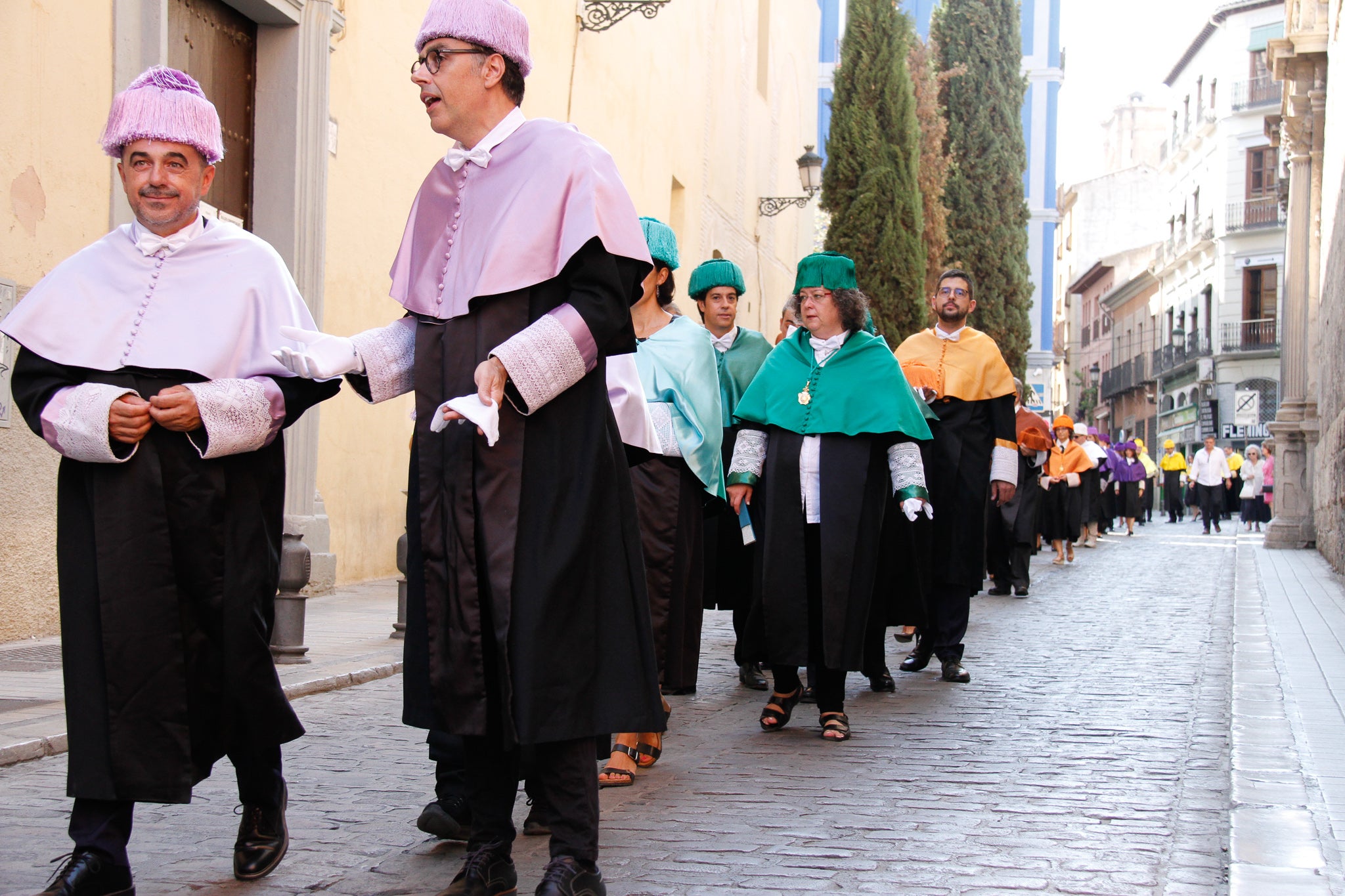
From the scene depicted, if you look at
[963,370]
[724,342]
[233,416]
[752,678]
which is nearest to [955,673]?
[752,678]

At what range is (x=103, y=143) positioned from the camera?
13.0 feet

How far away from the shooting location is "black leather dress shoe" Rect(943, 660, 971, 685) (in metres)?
8.16

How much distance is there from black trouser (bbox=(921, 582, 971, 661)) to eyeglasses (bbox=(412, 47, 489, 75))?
516 centimetres

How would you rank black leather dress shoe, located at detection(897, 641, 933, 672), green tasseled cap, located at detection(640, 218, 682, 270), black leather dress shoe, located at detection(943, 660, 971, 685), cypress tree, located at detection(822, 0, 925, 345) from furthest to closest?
cypress tree, located at detection(822, 0, 925, 345), black leather dress shoe, located at detection(897, 641, 933, 672), black leather dress shoe, located at detection(943, 660, 971, 685), green tasseled cap, located at detection(640, 218, 682, 270)

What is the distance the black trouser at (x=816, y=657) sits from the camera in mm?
6426

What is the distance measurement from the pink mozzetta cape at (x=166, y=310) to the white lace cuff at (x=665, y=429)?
209 centimetres

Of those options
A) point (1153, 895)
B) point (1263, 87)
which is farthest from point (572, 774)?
point (1263, 87)

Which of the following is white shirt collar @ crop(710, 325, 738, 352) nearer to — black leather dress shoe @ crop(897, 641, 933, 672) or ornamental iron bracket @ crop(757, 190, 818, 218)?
black leather dress shoe @ crop(897, 641, 933, 672)

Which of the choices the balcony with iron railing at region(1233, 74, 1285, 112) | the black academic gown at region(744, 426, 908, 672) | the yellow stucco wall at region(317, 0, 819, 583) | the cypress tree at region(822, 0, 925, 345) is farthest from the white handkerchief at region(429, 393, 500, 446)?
the balcony with iron railing at region(1233, 74, 1285, 112)

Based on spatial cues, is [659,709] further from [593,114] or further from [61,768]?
[593,114]

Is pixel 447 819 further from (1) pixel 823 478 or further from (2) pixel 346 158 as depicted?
(2) pixel 346 158

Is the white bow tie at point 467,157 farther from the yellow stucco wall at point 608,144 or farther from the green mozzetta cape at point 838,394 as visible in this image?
the yellow stucco wall at point 608,144

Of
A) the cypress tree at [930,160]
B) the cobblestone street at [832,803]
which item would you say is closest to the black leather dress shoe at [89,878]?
the cobblestone street at [832,803]

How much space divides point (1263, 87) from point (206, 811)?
56.0 m
